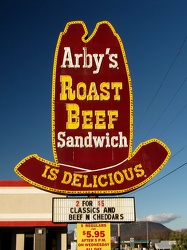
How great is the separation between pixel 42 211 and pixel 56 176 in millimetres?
14064

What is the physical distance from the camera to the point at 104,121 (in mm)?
17906

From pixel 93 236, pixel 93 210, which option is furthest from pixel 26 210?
pixel 93 210

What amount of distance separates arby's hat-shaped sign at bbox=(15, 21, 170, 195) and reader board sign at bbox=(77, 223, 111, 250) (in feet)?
5.31

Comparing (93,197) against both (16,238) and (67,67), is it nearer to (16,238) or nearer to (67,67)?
(67,67)

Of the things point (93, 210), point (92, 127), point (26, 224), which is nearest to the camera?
point (93, 210)

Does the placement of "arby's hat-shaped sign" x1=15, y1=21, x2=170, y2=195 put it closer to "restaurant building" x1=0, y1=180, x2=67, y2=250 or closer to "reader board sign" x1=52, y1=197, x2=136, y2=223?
"reader board sign" x1=52, y1=197, x2=136, y2=223

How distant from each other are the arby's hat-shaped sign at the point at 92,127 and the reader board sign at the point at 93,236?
162cm

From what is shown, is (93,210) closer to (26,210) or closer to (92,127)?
(92,127)

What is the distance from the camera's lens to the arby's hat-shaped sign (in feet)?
55.6

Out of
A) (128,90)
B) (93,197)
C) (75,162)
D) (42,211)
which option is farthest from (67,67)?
(42,211)

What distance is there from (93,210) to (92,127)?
3.59 meters

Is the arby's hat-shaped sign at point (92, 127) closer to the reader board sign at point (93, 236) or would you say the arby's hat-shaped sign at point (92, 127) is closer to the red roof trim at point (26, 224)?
the reader board sign at point (93, 236)

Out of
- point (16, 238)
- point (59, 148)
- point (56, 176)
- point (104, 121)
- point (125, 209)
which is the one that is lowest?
point (16, 238)

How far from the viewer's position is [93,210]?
17.4m
